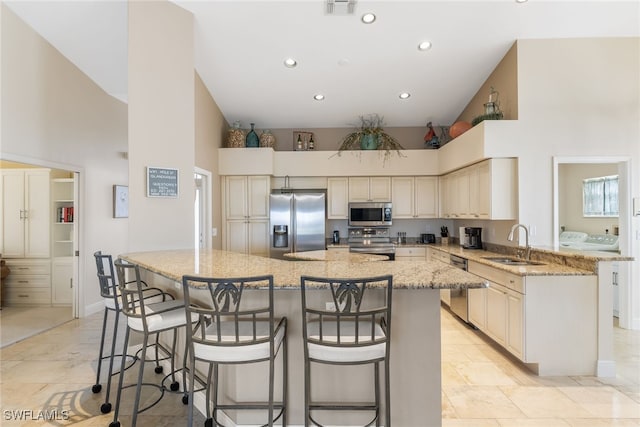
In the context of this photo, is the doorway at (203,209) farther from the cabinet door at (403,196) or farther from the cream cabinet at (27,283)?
the cabinet door at (403,196)

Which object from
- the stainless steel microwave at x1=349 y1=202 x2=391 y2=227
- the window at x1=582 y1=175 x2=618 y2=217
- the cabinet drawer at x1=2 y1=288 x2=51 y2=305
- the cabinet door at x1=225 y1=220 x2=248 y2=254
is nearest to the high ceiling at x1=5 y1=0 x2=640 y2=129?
the stainless steel microwave at x1=349 y1=202 x2=391 y2=227

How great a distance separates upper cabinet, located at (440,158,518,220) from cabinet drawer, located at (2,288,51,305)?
628 centimetres

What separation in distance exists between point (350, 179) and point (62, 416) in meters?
4.52

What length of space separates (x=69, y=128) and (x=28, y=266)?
2250 millimetres

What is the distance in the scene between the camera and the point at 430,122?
5789mm

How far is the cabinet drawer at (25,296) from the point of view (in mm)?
5039

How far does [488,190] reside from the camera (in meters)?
4.06

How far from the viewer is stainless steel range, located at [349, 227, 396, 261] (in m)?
5.33

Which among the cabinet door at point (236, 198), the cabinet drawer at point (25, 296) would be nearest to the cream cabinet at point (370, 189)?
the cabinet door at point (236, 198)

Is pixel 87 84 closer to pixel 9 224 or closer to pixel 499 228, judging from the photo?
pixel 9 224

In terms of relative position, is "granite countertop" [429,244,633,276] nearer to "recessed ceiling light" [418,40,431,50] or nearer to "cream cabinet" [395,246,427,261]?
"cream cabinet" [395,246,427,261]

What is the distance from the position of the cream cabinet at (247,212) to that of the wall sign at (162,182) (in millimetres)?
→ 1963

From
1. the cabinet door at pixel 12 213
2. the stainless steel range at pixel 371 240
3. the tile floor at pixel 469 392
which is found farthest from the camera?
the stainless steel range at pixel 371 240

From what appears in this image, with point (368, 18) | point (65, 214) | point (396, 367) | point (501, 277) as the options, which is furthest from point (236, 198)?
point (396, 367)
